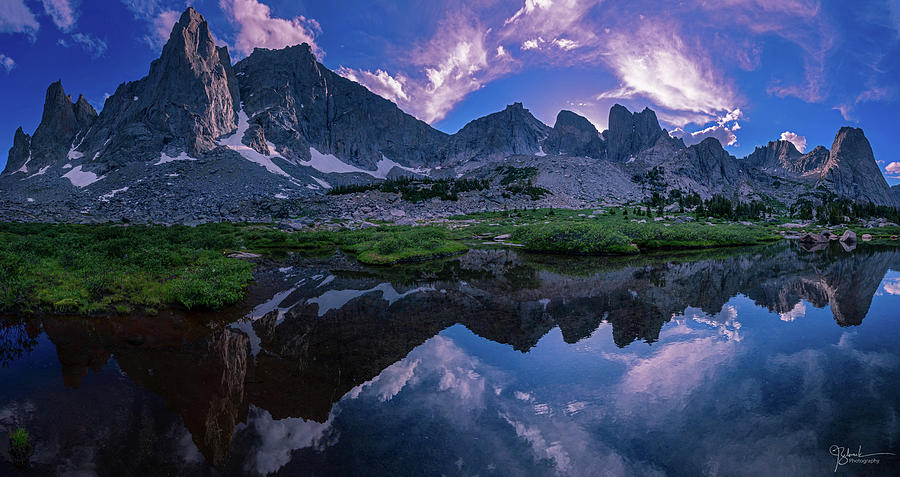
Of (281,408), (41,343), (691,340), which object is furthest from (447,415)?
(41,343)

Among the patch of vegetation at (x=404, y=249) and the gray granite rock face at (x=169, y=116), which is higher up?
the gray granite rock face at (x=169, y=116)

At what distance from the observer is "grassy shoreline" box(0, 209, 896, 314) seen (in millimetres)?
16500

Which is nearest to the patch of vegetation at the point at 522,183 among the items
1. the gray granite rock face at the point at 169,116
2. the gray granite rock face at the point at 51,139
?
the gray granite rock face at the point at 169,116

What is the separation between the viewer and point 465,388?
1005cm

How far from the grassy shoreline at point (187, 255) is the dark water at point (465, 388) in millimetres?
2083

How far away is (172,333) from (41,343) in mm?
3871

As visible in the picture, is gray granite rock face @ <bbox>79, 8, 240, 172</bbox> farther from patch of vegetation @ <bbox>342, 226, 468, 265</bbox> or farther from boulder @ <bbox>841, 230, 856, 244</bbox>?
boulder @ <bbox>841, 230, 856, 244</bbox>

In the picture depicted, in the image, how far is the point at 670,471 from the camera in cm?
684

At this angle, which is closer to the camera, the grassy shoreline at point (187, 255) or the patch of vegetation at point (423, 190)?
the grassy shoreline at point (187, 255)

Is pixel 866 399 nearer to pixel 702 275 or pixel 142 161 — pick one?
pixel 702 275
